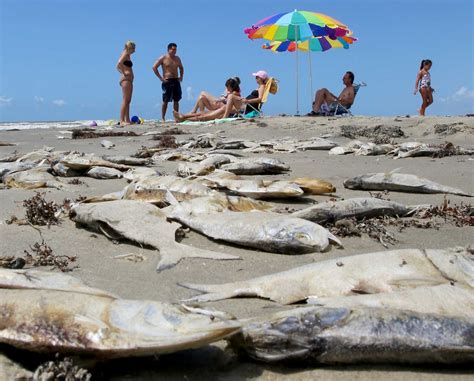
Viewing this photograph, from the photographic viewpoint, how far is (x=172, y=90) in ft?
59.4

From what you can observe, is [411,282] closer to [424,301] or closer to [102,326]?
[424,301]

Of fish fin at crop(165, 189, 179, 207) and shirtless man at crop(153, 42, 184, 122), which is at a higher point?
shirtless man at crop(153, 42, 184, 122)

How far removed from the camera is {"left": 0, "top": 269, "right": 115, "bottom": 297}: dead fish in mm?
2439

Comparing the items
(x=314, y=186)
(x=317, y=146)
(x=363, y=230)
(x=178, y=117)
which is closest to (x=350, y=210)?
(x=363, y=230)

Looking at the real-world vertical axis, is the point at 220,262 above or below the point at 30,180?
below

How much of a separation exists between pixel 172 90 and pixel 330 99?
17.3 ft

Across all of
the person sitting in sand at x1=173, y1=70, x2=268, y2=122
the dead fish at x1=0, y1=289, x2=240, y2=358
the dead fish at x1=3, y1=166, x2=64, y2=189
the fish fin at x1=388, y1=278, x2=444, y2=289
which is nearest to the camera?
the dead fish at x1=0, y1=289, x2=240, y2=358

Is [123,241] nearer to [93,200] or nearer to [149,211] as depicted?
[149,211]

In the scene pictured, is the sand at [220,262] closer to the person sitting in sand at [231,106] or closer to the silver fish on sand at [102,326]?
the silver fish on sand at [102,326]

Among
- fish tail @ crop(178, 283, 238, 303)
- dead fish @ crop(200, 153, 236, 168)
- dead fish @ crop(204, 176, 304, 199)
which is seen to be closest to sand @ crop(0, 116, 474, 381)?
fish tail @ crop(178, 283, 238, 303)

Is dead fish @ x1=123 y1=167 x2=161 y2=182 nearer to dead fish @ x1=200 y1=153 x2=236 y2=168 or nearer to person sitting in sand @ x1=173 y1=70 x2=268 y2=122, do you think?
dead fish @ x1=200 y1=153 x2=236 y2=168

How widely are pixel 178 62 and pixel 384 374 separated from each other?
54.9ft

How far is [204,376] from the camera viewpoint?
2.15 meters

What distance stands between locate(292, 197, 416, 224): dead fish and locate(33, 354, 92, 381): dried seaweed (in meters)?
2.57
